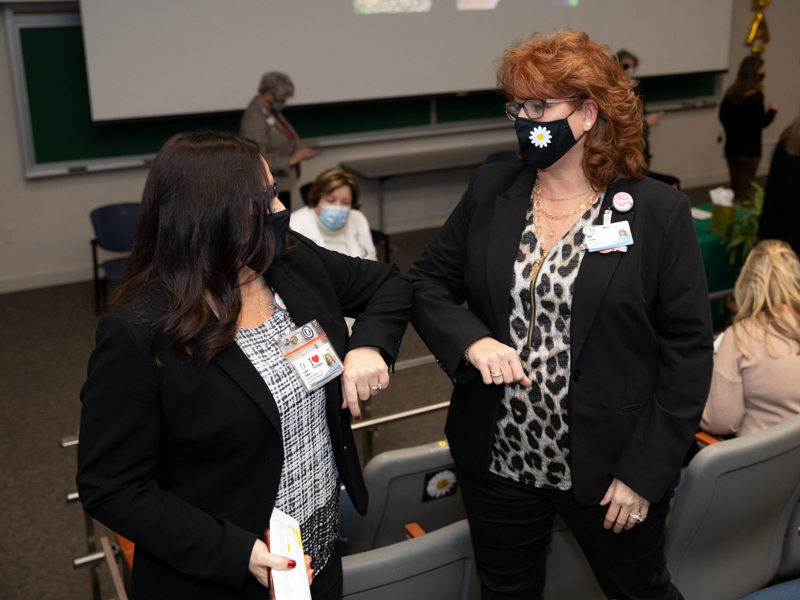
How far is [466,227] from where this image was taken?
159cm

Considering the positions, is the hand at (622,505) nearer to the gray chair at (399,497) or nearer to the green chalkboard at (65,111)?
the gray chair at (399,497)

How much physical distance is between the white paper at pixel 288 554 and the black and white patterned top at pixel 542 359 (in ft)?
1.67

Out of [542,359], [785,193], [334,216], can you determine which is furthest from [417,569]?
[785,193]

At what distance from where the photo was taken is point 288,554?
1200 mm

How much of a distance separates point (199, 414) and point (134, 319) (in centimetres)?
19

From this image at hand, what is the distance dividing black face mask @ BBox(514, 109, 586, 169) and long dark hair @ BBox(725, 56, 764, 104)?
6061 millimetres

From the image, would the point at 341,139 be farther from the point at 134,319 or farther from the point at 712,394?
the point at 134,319

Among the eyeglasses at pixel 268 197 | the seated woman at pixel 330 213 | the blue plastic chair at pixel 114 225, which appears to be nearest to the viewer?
the eyeglasses at pixel 268 197

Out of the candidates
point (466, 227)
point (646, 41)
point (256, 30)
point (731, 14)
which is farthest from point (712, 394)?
point (731, 14)

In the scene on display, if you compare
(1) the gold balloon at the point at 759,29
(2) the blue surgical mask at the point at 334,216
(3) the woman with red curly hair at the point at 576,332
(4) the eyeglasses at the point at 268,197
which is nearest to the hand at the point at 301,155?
(2) the blue surgical mask at the point at 334,216

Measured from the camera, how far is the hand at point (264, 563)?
46.3 inches

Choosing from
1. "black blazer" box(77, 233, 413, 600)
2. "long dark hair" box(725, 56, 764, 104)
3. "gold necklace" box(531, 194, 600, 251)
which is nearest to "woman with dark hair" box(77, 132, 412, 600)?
"black blazer" box(77, 233, 413, 600)

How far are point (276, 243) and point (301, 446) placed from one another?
0.38m

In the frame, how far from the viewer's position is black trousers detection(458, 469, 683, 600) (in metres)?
1.49
